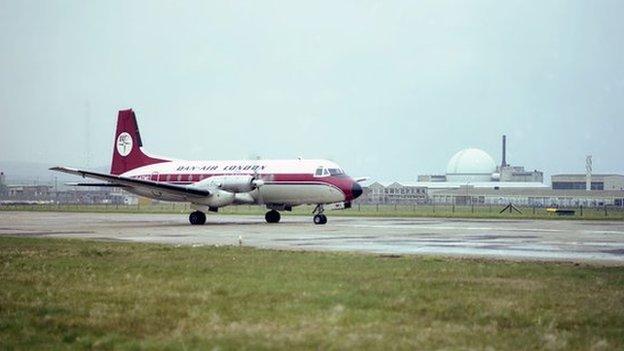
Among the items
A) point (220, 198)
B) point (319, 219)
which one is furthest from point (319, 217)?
point (220, 198)

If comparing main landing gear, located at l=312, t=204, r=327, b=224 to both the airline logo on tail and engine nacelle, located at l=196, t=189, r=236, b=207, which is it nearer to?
engine nacelle, located at l=196, t=189, r=236, b=207

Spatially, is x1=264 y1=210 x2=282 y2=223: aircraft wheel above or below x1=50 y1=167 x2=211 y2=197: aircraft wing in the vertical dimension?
below

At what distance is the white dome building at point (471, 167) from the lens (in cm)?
15812

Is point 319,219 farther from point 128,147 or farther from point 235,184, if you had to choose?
point 128,147

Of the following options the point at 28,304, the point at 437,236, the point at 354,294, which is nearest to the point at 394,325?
the point at 354,294

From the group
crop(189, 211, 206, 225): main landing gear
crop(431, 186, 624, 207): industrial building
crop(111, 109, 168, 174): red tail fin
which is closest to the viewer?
crop(189, 211, 206, 225): main landing gear

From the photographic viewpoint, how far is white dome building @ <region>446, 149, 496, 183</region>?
158125mm

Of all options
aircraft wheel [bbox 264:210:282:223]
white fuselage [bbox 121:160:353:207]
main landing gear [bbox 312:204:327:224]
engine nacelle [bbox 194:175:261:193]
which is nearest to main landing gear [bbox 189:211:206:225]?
white fuselage [bbox 121:160:353:207]

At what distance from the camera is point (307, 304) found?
439 inches

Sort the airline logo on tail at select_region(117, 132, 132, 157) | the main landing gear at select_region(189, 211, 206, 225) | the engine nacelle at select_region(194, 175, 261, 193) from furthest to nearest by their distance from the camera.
A: the airline logo on tail at select_region(117, 132, 132, 157) → the engine nacelle at select_region(194, 175, 261, 193) → the main landing gear at select_region(189, 211, 206, 225)

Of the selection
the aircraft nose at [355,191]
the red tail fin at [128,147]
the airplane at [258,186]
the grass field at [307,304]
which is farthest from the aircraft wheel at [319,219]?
the grass field at [307,304]

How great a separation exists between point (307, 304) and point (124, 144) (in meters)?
40.5

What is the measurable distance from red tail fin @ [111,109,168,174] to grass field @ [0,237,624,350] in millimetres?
31417

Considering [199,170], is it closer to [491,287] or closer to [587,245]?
[587,245]
